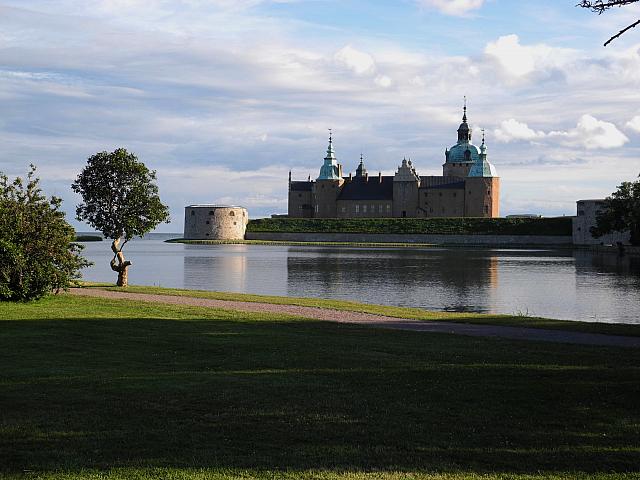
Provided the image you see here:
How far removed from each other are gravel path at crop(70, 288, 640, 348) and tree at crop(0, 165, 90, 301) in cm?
202

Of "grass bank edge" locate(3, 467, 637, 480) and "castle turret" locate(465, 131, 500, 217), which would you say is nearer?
"grass bank edge" locate(3, 467, 637, 480)

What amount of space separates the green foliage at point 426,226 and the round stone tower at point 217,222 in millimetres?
2789

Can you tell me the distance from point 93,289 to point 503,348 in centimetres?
1717

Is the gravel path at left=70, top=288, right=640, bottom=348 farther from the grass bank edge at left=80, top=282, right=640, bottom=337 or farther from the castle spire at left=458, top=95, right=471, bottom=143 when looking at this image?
the castle spire at left=458, top=95, right=471, bottom=143

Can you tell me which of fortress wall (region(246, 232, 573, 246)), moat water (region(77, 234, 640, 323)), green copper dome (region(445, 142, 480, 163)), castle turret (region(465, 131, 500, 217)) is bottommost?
moat water (region(77, 234, 640, 323))

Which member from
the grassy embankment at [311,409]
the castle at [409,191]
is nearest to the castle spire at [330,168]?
the castle at [409,191]

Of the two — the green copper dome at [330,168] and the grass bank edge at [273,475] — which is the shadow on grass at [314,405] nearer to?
the grass bank edge at [273,475]

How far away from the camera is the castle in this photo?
369 ft

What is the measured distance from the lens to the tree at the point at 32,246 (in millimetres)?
20641

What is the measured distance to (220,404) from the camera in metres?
8.72

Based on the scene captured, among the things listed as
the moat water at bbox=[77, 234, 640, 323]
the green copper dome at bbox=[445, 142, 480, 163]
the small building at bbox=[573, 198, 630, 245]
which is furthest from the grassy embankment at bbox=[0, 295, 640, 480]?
the green copper dome at bbox=[445, 142, 480, 163]

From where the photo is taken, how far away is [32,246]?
21.6 metres

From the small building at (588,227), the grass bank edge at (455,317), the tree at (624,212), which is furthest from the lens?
the small building at (588,227)

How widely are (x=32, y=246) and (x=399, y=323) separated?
34.8ft
